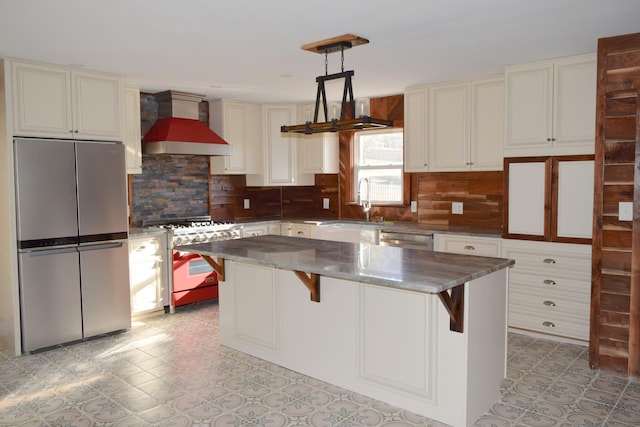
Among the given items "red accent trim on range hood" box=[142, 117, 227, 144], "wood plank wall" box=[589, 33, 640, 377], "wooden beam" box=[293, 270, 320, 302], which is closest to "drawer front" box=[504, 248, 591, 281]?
"wood plank wall" box=[589, 33, 640, 377]

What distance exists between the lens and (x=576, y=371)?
3.61 meters

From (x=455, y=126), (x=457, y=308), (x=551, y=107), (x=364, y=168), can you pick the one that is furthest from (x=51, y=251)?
(x=551, y=107)

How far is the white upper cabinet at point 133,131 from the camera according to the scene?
16.4ft

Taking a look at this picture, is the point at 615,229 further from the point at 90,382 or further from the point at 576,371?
the point at 90,382

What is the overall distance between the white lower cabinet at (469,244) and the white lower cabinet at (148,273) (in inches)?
111

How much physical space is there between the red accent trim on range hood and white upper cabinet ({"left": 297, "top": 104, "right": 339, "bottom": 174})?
3.92 ft

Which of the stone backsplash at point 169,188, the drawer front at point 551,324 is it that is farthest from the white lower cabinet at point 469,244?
the stone backsplash at point 169,188

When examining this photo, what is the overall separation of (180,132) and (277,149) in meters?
1.40

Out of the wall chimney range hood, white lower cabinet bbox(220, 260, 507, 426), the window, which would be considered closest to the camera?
white lower cabinet bbox(220, 260, 507, 426)

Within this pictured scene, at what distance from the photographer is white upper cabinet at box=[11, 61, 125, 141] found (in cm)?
396

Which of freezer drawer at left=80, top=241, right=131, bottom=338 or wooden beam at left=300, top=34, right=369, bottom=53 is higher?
wooden beam at left=300, top=34, right=369, bottom=53

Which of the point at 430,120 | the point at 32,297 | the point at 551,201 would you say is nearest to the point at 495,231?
the point at 551,201

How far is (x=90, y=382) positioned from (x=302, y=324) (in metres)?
1.54

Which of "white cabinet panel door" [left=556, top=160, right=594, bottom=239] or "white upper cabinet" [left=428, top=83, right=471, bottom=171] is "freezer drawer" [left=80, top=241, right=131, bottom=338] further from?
"white cabinet panel door" [left=556, top=160, right=594, bottom=239]
